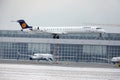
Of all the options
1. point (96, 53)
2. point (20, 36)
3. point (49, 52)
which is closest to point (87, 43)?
point (96, 53)

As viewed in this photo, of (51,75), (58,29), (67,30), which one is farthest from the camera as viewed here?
(58,29)

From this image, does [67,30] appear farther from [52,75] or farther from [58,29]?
[52,75]

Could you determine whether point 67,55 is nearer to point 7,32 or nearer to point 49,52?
point 49,52

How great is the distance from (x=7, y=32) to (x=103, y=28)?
75.3 ft

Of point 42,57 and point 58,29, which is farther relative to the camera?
point 58,29

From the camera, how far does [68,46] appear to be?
9212 centimetres

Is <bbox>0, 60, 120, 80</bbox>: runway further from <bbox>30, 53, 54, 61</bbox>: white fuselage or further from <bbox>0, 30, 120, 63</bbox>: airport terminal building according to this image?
<bbox>0, 30, 120, 63</bbox>: airport terminal building

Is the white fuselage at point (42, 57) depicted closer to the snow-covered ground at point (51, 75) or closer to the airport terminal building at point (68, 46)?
the airport terminal building at point (68, 46)

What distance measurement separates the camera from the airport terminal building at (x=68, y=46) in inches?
3553

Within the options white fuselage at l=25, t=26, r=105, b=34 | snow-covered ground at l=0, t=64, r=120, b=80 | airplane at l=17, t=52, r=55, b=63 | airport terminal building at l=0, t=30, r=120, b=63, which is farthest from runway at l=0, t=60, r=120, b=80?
airport terminal building at l=0, t=30, r=120, b=63

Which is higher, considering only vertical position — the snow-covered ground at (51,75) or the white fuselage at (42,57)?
the snow-covered ground at (51,75)

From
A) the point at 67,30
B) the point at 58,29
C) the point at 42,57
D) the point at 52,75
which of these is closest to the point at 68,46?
the point at 58,29

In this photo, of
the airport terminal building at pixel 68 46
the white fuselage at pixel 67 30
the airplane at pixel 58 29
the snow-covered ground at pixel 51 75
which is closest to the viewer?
the snow-covered ground at pixel 51 75

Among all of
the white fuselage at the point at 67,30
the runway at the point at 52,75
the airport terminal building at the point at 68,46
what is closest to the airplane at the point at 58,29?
the white fuselage at the point at 67,30
